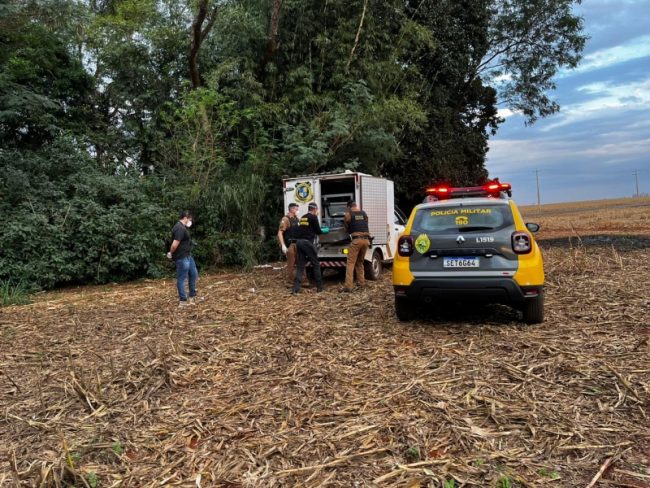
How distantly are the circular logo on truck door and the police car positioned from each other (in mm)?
4936

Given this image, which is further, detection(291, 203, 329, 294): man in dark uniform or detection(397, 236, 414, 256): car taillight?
detection(291, 203, 329, 294): man in dark uniform

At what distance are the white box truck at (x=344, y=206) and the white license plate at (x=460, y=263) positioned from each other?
429 centimetres

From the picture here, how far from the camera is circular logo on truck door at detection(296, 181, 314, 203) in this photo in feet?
35.8

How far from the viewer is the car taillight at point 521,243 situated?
220 inches

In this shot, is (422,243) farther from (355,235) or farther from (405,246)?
(355,235)

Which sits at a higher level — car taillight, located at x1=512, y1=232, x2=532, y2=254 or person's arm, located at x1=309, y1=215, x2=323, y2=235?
person's arm, located at x1=309, y1=215, x2=323, y2=235

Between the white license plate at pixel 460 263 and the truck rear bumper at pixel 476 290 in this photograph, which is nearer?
the truck rear bumper at pixel 476 290

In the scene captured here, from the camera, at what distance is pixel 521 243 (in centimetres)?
560

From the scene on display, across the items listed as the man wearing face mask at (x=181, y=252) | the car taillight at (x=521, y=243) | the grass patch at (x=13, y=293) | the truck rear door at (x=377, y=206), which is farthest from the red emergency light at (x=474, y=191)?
the grass patch at (x=13, y=293)

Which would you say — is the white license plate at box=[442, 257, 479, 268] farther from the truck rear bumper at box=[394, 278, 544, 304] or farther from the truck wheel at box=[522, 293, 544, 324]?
the truck wheel at box=[522, 293, 544, 324]

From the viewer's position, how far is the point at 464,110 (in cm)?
2319

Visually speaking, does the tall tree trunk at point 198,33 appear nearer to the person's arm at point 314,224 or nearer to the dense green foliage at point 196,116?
the dense green foliage at point 196,116

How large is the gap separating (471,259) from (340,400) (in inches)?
99.6

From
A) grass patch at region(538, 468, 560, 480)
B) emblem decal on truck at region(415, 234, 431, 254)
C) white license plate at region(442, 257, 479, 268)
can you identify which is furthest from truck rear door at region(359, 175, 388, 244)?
grass patch at region(538, 468, 560, 480)
